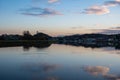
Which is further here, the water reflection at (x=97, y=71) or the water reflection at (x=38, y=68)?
the water reflection at (x=38, y=68)

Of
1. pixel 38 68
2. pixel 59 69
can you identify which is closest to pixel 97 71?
pixel 59 69

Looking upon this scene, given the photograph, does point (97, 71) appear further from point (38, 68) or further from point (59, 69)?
point (38, 68)

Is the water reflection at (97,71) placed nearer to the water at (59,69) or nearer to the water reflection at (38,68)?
the water at (59,69)

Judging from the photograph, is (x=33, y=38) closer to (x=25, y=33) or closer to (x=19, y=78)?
(x=25, y=33)

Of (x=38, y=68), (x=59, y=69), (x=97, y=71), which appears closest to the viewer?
(x=97, y=71)

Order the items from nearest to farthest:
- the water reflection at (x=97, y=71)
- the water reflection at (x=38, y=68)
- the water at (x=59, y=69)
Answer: the water at (x=59, y=69), the water reflection at (x=97, y=71), the water reflection at (x=38, y=68)

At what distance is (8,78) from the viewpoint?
1245 centimetres

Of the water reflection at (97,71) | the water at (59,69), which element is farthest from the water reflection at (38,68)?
the water reflection at (97,71)

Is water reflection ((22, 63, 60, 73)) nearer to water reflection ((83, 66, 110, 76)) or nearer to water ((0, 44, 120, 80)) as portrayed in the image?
water ((0, 44, 120, 80))

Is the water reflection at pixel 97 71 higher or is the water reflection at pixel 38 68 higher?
the water reflection at pixel 38 68

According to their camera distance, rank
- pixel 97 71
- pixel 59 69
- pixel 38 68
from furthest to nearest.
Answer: pixel 38 68, pixel 59 69, pixel 97 71

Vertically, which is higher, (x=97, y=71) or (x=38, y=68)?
(x=38, y=68)

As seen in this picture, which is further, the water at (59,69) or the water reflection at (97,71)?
the water reflection at (97,71)

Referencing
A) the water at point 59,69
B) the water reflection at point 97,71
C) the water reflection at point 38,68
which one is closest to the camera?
the water at point 59,69
